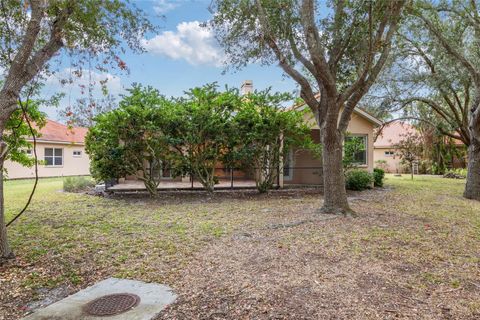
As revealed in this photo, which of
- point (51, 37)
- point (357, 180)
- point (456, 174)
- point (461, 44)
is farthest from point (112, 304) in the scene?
point (456, 174)

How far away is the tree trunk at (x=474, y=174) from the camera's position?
1235 cm

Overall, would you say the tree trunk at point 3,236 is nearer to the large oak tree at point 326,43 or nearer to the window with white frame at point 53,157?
the large oak tree at point 326,43

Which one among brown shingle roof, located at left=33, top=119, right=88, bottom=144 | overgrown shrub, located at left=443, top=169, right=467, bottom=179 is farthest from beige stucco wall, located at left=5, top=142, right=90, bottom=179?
overgrown shrub, located at left=443, top=169, right=467, bottom=179

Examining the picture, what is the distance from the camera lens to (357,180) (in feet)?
47.3

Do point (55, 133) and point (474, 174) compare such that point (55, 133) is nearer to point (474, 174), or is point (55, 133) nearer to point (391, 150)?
point (474, 174)

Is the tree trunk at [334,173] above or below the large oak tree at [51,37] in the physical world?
below

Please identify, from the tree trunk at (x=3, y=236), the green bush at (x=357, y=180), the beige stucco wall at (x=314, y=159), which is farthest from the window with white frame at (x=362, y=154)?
the tree trunk at (x=3, y=236)

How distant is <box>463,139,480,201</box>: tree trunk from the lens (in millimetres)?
12352

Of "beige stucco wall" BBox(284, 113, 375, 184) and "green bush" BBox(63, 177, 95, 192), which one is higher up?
"beige stucco wall" BBox(284, 113, 375, 184)

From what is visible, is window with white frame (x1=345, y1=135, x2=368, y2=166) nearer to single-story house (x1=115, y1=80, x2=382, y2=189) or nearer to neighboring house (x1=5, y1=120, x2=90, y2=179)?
single-story house (x1=115, y1=80, x2=382, y2=189)

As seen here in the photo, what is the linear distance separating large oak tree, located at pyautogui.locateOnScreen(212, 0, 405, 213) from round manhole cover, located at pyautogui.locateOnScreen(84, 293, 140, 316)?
18.9ft

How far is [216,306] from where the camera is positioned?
11.6ft

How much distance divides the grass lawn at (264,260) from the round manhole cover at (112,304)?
51cm

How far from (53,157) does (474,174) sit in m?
24.4
